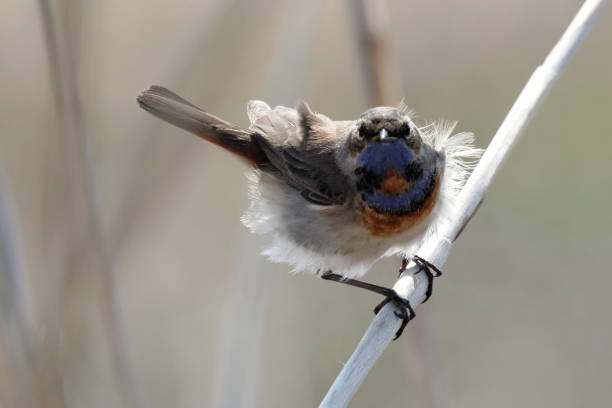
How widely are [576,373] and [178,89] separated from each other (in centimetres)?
250

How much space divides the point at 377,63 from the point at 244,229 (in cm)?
99

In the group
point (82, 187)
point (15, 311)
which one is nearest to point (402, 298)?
point (82, 187)

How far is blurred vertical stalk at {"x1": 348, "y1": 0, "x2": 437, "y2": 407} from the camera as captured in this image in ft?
9.93

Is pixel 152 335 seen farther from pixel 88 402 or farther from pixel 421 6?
pixel 421 6

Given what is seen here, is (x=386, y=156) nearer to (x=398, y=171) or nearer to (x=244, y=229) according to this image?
(x=398, y=171)

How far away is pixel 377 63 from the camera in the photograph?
9.98 feet

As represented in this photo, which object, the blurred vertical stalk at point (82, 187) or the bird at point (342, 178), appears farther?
the bird at point (342, 178)

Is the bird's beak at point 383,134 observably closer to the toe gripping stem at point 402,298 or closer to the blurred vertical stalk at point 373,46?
the blurred vertical stalk at point 373,46

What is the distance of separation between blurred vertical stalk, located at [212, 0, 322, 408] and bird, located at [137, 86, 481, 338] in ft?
0.34

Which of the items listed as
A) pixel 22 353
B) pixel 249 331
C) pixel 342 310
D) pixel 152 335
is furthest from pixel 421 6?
pixel 22 353

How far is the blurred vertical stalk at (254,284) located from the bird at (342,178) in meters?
0.10

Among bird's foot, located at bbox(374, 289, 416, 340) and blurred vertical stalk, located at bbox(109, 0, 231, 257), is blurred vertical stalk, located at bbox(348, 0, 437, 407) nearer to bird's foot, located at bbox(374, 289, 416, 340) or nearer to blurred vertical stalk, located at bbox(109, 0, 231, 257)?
bird's foot, located at bbox(374, 289, 416, 340)

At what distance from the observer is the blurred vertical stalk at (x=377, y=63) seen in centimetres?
303

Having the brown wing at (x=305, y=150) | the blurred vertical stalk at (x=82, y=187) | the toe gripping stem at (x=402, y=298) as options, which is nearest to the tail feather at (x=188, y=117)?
the brown wing at (x=305, y=150)
